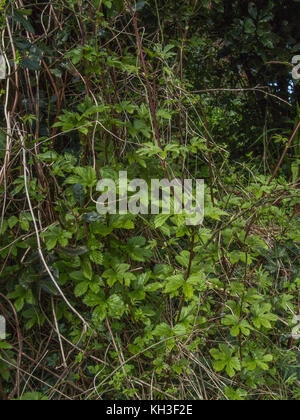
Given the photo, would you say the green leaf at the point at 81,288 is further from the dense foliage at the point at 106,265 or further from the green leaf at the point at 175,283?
the green leaf at the point at 175,283

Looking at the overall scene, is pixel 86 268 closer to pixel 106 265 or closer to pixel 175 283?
pixel 106 265

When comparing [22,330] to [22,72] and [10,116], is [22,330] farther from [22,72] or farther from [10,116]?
[22,72]

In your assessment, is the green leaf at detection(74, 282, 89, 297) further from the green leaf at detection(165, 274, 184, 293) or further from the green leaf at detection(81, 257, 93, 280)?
the green leaf at detection(165, 274, 184, 293)

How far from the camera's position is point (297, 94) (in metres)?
2.99

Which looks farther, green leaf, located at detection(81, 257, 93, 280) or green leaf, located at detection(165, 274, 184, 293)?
green leaf, located at detection(81, 257, 93, 280)

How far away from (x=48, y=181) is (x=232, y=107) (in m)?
1.74

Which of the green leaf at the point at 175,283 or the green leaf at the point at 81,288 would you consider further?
the green leaf at the point at 81,288

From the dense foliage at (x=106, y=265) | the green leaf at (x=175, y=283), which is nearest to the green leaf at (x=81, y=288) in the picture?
the dense foliage at (x=106, y=265)

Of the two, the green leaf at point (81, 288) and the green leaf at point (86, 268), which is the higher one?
the green leaf at point (86, 268)

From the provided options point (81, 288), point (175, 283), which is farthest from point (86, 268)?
point (175, 283)

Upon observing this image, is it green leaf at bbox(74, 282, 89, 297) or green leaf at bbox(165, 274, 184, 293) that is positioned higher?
green leaf at bbox(165, 274, 184, 293)

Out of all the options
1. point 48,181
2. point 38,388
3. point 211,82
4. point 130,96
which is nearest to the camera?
point 38,388

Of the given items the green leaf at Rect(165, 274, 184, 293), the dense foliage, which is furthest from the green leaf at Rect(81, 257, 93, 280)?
the green leaf at Rect(165, 274, 184, 293)
